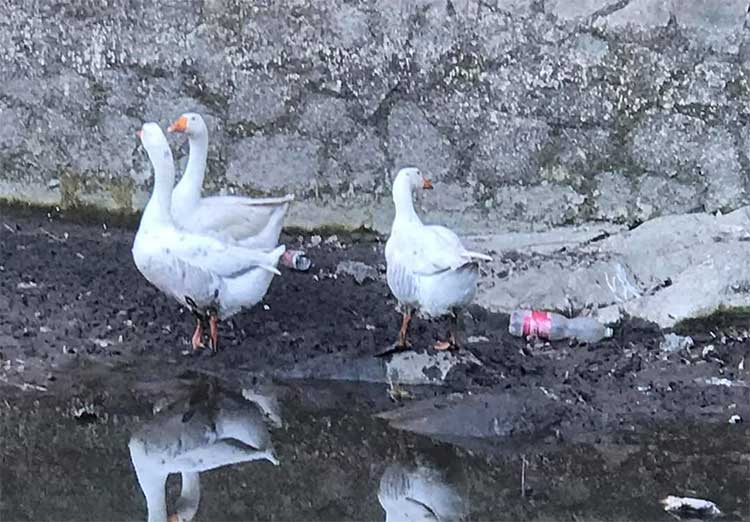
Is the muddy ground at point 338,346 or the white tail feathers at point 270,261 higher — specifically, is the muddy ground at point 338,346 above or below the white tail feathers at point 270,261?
below

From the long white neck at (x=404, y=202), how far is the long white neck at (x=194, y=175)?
711mm

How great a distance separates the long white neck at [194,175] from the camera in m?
4.82

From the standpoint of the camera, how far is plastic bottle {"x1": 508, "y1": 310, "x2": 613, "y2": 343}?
4609 millimetres

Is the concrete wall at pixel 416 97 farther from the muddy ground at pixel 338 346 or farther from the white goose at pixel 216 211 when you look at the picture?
the white goose at pixel 216 211

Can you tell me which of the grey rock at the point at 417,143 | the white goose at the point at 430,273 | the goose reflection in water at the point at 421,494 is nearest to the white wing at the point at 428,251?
the white goose at the point at 430,273

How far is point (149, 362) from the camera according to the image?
14.4 ft

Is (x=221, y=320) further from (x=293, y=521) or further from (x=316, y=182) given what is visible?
(x=293, y=521)

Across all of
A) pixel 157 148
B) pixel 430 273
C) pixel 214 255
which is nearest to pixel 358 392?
pixel 430 273

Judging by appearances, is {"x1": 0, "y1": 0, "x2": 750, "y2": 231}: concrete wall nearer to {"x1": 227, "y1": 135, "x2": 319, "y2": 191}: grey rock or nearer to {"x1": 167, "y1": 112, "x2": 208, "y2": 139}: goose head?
{"x1": 227, "y1": 135, "x2": 319, "y2": 191}: grey rock

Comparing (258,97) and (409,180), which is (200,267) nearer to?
(409,180)

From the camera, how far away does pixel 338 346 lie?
4445 mm

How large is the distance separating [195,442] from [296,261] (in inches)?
59.7

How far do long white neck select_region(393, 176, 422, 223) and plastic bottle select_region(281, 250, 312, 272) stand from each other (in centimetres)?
62

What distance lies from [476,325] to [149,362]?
3.71 ft
